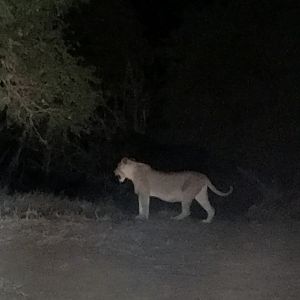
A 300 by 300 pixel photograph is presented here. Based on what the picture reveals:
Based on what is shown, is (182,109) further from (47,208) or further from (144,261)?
(144,261)

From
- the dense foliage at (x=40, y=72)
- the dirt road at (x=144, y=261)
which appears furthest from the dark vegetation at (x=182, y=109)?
the dirt road at (x=144, y=261)

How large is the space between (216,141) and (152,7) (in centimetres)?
830

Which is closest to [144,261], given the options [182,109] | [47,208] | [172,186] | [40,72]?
[47,208]

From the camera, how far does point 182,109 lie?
22719 millimetres

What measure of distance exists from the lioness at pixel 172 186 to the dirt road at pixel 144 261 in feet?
3.95

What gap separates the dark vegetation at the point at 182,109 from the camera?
653 inches

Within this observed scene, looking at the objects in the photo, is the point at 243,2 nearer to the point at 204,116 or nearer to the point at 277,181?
the point at 204,116

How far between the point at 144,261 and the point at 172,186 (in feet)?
14.5

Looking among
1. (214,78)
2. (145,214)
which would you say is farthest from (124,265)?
(214,78)

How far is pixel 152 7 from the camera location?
29062mm

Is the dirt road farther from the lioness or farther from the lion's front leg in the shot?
the lioness

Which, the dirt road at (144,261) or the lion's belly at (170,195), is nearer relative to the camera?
the dirt road at (144,261)

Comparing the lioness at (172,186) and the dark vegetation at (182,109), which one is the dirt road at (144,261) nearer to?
the lioness at (172,186)

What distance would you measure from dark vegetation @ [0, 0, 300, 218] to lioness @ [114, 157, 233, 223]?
147cm
